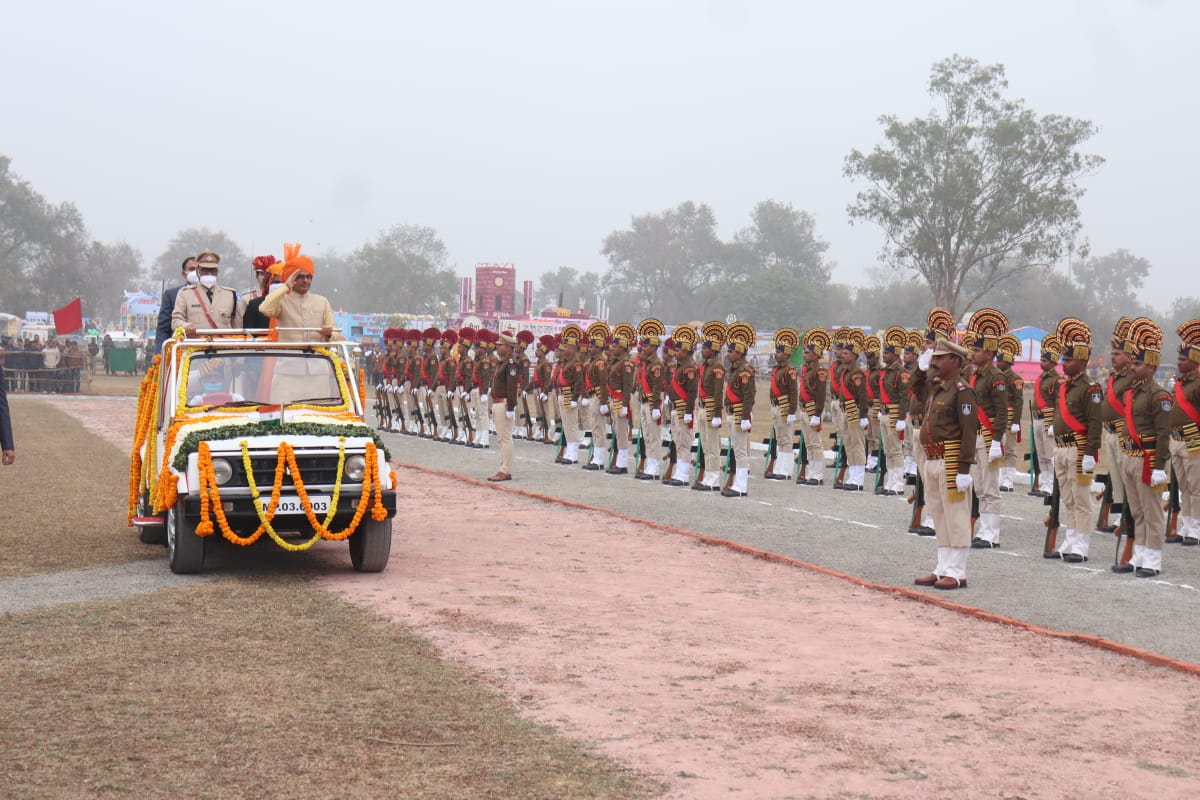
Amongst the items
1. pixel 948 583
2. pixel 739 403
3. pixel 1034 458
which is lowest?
pixel 948 583

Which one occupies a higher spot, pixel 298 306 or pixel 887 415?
pixel 298 306

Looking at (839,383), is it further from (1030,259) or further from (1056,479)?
(1030,259)

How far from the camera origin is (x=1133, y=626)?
991 centimetres

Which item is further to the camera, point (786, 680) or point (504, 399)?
point (504, 399)

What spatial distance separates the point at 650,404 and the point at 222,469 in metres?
11.7

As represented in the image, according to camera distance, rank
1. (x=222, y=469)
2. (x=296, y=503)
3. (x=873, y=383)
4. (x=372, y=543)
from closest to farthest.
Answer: (x=222, y=469)
(x=296, y=503)
(x=372, y=543)
(x=873, y=383)

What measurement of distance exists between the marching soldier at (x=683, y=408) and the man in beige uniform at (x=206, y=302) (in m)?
8.87

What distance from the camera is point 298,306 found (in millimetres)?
12508

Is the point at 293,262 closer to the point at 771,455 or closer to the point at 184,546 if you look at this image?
the point at 184,546

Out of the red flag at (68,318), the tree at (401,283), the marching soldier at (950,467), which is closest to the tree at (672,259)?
the tree at (401,283)

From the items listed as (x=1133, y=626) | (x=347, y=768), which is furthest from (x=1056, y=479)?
(x=347, y=768)

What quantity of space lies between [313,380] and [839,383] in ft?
34.6

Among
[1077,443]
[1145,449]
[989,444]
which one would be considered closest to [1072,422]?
[1077,443]

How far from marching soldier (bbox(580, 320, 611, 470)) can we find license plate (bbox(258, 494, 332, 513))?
12.5 metres
